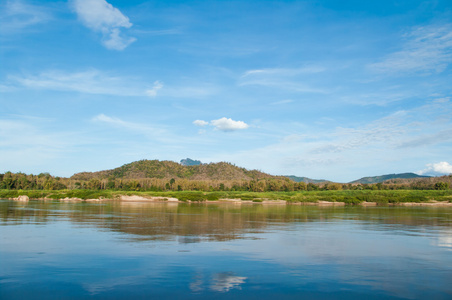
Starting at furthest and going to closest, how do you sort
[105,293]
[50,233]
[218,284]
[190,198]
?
[190,198] < [50,233] < [218,284] < [105,293]

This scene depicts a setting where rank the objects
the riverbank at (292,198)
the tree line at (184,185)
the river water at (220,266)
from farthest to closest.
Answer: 1. the tree line at (184,185)
2. the riverbank at (292,198)
3. the river water at (220,266)

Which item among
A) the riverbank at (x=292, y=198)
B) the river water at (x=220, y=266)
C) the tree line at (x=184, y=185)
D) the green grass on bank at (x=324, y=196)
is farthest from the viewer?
the tree line at (x=184, y=185)

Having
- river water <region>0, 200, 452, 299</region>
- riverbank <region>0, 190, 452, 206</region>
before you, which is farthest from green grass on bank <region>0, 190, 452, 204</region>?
river water <region>0, 200, 452, 299</region>

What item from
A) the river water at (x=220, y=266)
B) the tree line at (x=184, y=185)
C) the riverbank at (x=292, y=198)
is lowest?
the riverbank at (x=292, y=198)

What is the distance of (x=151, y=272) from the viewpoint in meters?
14.3

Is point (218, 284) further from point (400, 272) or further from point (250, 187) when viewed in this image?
point (250, 187)

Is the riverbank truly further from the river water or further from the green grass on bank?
the river water

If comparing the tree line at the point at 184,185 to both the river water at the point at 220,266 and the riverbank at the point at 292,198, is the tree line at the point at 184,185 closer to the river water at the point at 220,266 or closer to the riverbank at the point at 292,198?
the riverbank at the point at 292,198

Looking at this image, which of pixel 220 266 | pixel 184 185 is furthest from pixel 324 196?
pixel 220 266

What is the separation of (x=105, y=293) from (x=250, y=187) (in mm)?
147924

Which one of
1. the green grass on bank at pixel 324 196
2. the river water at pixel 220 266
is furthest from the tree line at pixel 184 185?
the river water at pixel 220 266

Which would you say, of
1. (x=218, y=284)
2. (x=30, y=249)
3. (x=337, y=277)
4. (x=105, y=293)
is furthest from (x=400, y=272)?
(x=30, y=249)

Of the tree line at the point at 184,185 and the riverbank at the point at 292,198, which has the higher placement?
the tree line at the point at 184,185

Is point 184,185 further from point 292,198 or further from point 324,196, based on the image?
point 324,196
